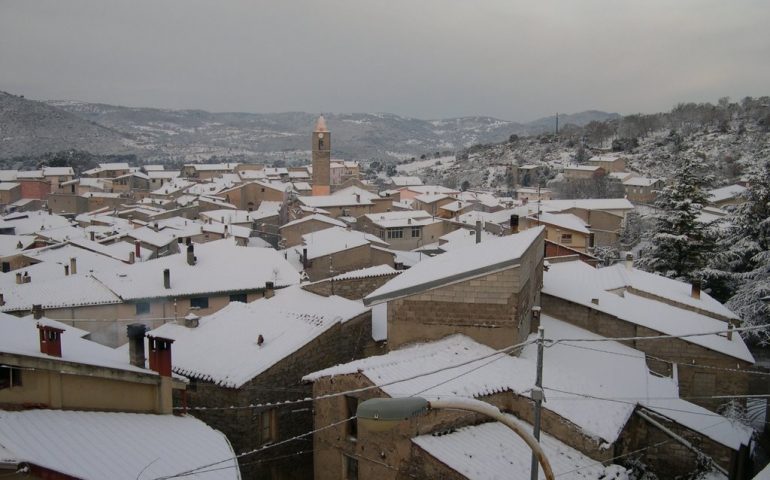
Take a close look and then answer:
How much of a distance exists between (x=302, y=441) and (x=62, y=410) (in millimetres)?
7920

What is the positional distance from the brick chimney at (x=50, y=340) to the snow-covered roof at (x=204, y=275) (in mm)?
16827

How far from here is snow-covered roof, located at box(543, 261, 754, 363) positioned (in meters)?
20.1

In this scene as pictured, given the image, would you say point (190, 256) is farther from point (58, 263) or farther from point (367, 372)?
point (367, 372)

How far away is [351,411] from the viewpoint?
45.2ft

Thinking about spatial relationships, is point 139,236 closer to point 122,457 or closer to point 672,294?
point 672,294

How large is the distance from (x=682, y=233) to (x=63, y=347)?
3115cm

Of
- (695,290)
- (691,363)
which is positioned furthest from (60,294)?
(695,290)

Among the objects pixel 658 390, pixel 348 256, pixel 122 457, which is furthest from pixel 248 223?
pixel 122 457

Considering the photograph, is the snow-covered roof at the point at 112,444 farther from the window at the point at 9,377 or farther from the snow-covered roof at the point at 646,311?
the snow-covered roof at the point at 646,311

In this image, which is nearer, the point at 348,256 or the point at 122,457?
the point at 122,457

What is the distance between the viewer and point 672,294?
24.4m

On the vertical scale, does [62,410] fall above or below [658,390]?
above

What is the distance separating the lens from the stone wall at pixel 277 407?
1516 cm

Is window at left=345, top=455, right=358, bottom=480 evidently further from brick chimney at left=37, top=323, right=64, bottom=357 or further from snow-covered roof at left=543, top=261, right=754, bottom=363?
snow-covered roof at left=543, top=261, right=754, bottom=363
